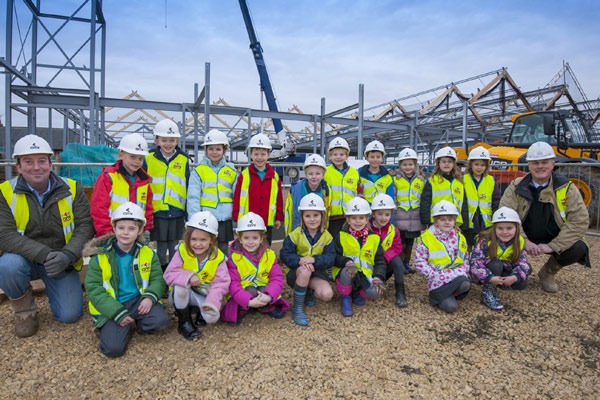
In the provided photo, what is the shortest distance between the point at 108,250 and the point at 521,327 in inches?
143

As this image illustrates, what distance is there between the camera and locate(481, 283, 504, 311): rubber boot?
382 cm

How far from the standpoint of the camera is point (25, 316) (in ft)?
10.6

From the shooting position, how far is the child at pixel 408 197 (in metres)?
4.75

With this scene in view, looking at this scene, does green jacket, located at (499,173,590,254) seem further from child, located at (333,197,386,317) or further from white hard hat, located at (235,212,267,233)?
white hard hat, located at (235,212,267,233)

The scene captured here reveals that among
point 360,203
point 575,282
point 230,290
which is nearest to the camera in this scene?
point 230,290

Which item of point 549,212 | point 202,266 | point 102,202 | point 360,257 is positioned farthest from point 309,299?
point 549,212

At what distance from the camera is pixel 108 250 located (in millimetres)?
3068

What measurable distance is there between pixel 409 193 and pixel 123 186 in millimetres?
3238

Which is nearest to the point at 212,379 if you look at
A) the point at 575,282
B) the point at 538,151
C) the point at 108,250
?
the point at 108,250

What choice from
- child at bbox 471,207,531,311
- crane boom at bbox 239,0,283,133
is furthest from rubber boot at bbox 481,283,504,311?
crane boom at bbox 239,0,283,133

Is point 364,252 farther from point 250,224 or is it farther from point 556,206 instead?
point 556,206

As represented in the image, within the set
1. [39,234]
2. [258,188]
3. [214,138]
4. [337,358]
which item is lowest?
[337,358]

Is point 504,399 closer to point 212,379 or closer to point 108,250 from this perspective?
point 212,379

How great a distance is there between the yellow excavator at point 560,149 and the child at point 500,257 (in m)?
3.84
